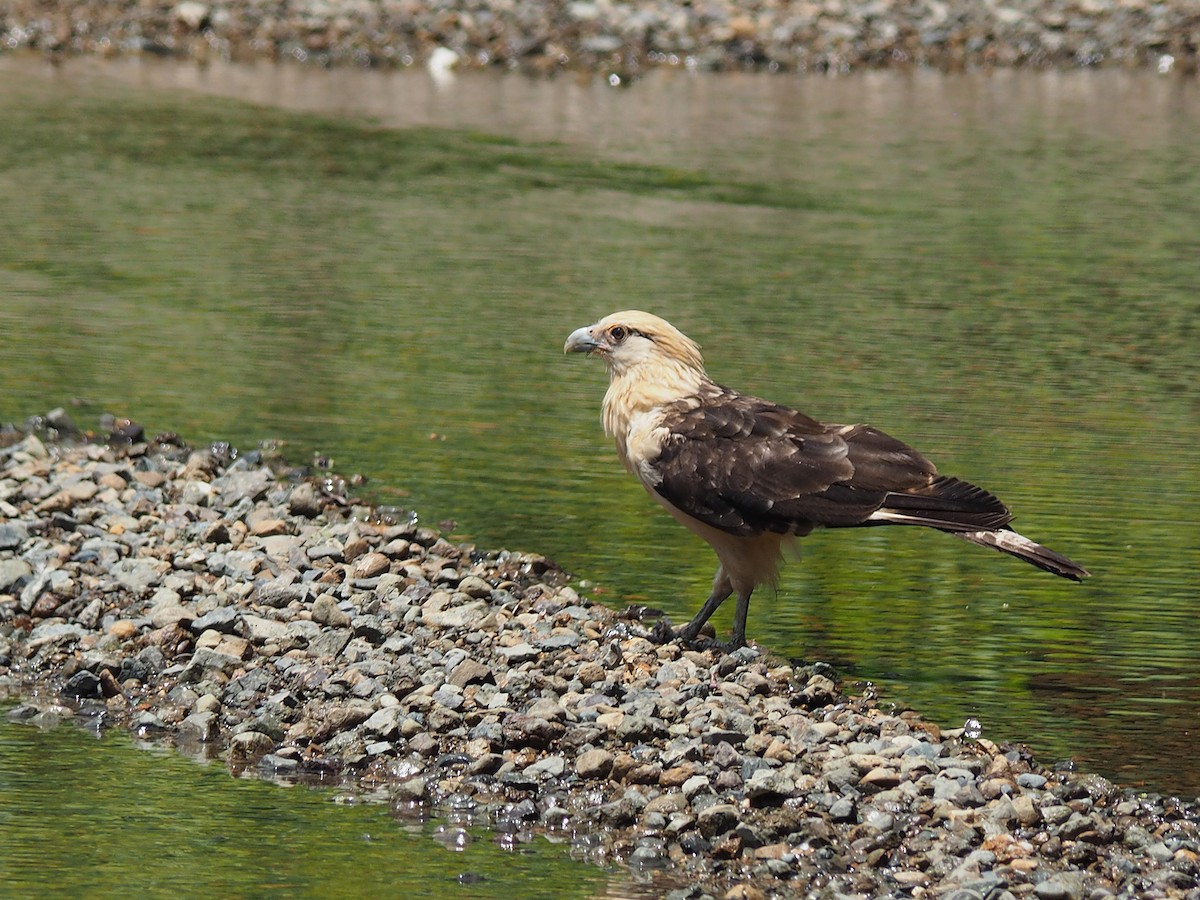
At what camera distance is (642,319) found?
860 centimetres

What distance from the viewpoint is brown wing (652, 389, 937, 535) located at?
7879mm

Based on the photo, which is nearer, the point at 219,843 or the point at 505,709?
the point at 219,843

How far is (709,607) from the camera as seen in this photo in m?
8.34

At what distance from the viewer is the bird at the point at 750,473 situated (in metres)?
7.75

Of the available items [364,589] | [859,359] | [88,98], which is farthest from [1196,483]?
[88,98]

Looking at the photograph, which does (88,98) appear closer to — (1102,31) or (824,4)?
(824,4)

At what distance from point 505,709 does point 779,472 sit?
1477mm

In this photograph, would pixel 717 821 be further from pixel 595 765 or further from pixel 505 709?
pixel 505 709

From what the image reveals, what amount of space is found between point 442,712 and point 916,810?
5.83 feet

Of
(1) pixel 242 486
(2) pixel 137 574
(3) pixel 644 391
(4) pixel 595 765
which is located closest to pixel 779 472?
(3) pixel 644 391

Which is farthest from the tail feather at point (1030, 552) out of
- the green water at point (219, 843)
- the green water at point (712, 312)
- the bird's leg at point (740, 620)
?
the green water at point (219, 843)

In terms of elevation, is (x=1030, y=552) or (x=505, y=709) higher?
(x=1030, y=552)

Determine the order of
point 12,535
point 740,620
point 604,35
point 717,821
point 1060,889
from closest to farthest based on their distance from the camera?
point 1060,889 → point 717,821 → point 740,620 → point 12,535 → point 604,35

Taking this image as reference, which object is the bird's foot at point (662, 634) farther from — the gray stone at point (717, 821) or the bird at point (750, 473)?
the gray stone at point (717, 821)
